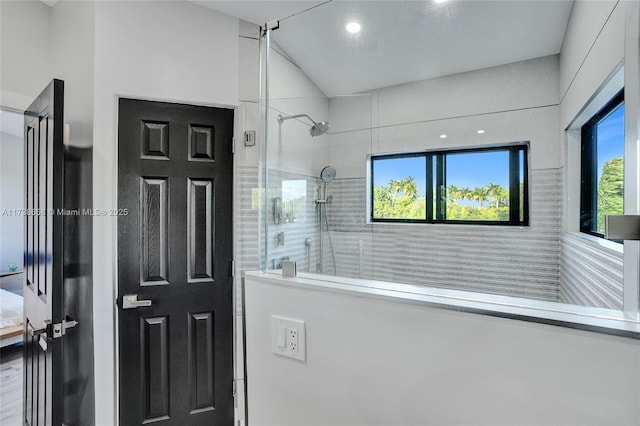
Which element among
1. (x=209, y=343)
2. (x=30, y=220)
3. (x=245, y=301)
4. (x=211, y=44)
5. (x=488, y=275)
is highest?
(x=211, y=44)

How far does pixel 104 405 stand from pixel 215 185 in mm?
1337

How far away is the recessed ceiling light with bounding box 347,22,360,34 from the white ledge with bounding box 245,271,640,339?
3.79 ft

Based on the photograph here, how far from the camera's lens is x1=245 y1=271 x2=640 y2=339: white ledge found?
667mm

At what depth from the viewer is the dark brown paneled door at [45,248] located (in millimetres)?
1505

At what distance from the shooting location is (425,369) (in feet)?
2.77

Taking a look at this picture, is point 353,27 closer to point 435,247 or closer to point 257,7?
point 257,7

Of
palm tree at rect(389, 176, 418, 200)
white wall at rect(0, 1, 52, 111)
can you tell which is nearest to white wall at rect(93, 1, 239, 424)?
white wall at rect(0, 1, 52, 111)

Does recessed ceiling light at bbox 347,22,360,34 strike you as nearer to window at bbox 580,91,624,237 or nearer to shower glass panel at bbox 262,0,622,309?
shower glass panel at bbox 262,0,622,309

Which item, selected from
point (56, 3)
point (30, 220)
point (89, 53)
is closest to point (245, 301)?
point (30, 220)

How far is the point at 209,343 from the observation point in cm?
204

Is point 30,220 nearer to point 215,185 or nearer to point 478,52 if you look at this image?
point 215,185

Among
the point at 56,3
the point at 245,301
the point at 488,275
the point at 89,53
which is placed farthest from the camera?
the point at 56,3

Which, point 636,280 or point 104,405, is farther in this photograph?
point 104,405

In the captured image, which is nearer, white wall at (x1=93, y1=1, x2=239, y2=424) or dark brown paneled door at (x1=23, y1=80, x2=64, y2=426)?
dark brown paneled door at (x1=23, y1=80, x2=64, y2=426)
